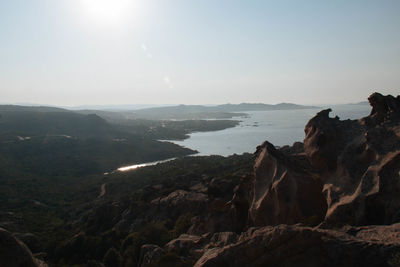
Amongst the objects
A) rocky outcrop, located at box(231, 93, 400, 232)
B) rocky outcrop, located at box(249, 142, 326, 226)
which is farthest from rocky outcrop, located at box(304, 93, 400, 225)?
rocky outcrop, located at box(249, 142, 326, 226)

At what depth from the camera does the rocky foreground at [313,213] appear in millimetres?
6984

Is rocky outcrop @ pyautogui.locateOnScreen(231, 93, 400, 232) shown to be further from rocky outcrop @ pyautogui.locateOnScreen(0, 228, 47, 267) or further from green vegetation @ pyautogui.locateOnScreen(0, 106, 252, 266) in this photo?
rocky outcrop @ pyautogui.locateOnScreen(0, 228, 47, 267)

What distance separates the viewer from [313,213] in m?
12.6

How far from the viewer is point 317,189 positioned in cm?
1342

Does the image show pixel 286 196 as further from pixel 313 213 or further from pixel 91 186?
pixel 91 186

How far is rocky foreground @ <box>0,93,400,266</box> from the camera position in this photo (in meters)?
6.98

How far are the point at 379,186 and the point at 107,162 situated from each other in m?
89.1

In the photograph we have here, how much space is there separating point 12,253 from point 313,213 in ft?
34.0

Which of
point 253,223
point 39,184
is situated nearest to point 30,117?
point 39,184

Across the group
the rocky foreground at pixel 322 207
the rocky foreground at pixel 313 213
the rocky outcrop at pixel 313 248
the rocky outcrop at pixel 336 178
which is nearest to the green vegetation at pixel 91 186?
the rocky foreground at pixel 313 213

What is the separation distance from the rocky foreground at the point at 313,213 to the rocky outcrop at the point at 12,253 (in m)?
0.02

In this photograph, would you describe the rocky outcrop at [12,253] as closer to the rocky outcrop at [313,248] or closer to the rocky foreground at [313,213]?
the rocky foreground at [313,213]

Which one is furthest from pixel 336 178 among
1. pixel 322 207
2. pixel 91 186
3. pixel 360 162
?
pixel 91 186

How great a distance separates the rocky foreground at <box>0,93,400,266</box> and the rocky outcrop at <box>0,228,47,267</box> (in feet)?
0.07
